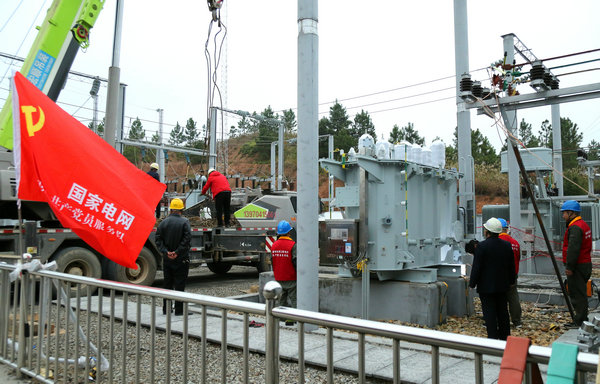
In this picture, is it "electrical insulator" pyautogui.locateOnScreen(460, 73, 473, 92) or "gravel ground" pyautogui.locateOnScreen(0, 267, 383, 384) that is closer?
"gravel ground" pyautogui.locateOnScreen(0, 267, 383, 384)

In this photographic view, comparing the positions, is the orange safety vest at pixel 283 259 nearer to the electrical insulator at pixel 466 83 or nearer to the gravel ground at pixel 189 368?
the gravel ground at pixel 189 368

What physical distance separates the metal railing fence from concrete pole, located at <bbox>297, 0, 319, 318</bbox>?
4.54 ft

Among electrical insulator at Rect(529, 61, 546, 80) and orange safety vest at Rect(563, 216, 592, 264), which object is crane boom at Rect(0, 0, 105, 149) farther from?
orange safety vest at Rect(563, 216, 592, 264)

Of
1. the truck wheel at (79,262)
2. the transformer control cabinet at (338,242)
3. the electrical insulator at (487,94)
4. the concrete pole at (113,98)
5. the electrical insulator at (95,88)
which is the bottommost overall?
the truck wheel at (79,262)

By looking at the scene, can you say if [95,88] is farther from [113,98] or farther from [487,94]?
[487,94]

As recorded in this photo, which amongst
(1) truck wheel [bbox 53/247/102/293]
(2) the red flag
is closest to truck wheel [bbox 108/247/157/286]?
(1) truck wheel [bbox 53/247/102/293]

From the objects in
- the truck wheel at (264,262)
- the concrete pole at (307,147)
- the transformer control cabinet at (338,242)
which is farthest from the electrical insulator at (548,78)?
the truck wheel at (264,262)

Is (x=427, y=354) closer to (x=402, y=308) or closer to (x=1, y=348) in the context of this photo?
(x=402, y=308)

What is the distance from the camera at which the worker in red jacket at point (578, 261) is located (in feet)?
24.4

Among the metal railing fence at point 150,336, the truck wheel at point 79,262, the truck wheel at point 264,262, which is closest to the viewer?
the metal railing fence at point 150,336

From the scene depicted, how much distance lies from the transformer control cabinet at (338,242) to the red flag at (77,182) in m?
4.20

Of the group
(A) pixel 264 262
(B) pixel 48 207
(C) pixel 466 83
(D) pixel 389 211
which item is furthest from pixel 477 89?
(A) pixel 264 262

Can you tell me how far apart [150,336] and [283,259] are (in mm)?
4275

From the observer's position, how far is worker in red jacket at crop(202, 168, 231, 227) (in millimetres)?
12789
